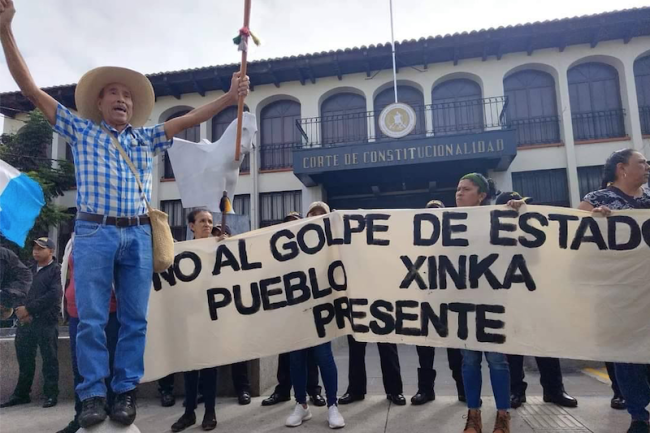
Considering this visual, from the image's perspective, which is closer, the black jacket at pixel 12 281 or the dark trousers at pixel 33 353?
the dark trousers at pixel 33 353

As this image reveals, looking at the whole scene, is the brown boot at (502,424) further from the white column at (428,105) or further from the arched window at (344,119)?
the arched window at (344,119)

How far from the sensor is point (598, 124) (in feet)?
46.0

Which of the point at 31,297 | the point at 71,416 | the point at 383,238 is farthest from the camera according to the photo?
the point at 31,297

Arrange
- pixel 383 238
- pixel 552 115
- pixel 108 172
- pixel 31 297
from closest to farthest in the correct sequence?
pixel 108 172, pixel 383 238, pixel 31 297, pixel 552 115

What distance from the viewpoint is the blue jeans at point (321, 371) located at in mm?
3887

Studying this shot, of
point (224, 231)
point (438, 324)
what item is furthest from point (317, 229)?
point (438, 324)

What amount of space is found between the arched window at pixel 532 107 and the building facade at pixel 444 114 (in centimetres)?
3

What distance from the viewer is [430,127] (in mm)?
14344

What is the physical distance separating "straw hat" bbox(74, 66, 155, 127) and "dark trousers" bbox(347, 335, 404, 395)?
2836mm

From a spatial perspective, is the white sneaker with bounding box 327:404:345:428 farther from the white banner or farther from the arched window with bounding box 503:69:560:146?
the arched window with bounding box 503:69:560:146

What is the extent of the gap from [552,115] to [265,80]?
9104mm

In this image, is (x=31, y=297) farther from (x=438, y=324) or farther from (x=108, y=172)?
(x=438, y=324)

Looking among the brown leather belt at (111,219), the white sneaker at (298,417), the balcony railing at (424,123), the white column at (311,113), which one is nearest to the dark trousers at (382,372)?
the white sneaker at (298,417)

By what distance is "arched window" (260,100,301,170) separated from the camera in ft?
51.5
